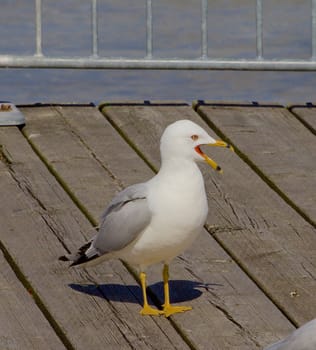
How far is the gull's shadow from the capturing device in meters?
5.45

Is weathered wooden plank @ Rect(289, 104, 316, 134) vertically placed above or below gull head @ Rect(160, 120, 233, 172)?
below

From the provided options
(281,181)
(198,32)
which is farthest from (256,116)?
(198,32)

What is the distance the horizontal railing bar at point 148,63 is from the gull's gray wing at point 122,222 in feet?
8.01

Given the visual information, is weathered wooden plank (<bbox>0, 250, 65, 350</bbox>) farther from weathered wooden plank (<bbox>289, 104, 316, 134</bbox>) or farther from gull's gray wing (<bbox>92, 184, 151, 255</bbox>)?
weathered wooden plank (<bbox>289, 104, 316, 134</bbox>)

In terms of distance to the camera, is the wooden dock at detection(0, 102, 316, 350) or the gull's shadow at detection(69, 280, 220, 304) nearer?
the wooden dock at detection(0, 102, 316, 350)

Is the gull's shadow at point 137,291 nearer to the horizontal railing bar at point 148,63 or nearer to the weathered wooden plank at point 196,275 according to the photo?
the weathered wooden plank at point 196,275

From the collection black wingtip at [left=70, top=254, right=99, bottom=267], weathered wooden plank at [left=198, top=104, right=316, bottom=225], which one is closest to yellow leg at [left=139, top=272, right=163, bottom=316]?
black wingtip at [left=70, top=254, right=99, bottom=267]

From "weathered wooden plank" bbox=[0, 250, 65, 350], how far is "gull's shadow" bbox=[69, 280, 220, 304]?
0.75 ft

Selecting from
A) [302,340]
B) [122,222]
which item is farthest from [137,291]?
[302,340]

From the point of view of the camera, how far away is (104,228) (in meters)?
5.33

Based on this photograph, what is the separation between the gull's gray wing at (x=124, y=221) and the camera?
520 cm

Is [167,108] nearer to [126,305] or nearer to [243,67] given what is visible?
[243,67]

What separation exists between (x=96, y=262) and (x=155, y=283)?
340 mm

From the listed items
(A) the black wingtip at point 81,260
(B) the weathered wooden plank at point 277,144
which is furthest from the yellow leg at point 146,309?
(B) the weathered wooden plank at point 277,144
